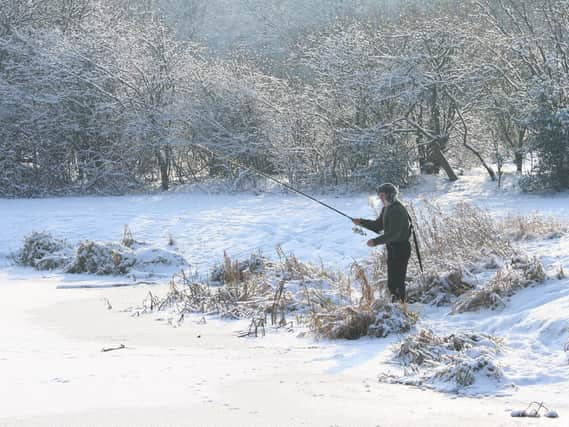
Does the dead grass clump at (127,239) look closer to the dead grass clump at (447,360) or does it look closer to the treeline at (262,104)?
the treeline at (262,104)

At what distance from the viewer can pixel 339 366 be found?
7.50 metres

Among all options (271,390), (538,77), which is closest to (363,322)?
(271,390)

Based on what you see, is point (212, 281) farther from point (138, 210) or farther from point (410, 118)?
point (410, 118)

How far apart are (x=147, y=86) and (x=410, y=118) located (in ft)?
24.0

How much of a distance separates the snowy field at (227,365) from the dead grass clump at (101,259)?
1.17 feet

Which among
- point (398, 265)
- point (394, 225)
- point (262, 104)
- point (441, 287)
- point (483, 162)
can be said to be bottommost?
point (441, 287)

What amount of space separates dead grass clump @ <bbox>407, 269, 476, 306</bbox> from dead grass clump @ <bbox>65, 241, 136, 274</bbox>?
5.43 meters

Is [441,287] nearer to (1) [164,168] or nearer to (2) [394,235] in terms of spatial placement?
(2) [394,235]

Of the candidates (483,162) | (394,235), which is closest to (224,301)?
(394,235)

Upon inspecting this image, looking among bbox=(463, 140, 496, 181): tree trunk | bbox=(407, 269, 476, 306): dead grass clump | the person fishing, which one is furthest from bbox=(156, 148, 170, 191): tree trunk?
the person fishing

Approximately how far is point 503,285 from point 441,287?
0.87 m

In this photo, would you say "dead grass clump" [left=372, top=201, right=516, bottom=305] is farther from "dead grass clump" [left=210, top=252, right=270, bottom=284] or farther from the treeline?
the treeline

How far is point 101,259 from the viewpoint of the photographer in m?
14.1

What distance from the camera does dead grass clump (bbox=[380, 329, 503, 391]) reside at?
21.9ft
